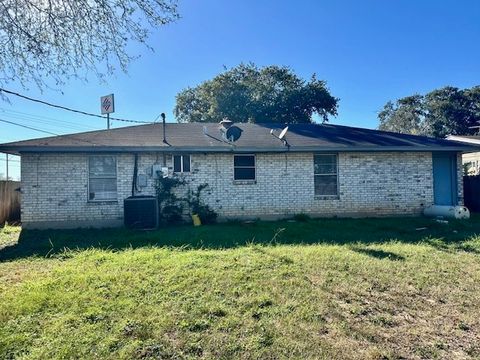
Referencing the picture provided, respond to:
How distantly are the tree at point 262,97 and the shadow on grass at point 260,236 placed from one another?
18.0 m

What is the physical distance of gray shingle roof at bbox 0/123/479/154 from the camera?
33.2 ft

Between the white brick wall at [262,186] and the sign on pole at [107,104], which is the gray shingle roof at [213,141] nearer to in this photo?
the white brick wall at [262,186]

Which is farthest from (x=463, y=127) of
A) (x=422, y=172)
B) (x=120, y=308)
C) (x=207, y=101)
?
(x=120, y=308)

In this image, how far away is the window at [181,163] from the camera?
35.9 ft

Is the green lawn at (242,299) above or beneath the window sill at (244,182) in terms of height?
beneath

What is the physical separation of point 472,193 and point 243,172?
938 cm

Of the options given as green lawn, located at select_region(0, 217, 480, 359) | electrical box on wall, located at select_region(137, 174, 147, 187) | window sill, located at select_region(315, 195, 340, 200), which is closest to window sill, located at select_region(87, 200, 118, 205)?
electrical box on wall, located at select_region(137, 174, 147, 187)

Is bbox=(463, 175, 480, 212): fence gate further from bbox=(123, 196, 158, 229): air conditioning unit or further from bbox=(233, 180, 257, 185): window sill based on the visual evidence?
bbox=(123, 196, 158, 229): air conditioning unit

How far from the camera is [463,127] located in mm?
35062

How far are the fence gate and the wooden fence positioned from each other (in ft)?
56.6

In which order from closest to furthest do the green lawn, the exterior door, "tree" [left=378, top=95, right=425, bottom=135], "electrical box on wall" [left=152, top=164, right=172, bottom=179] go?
the green lawn, "electrical box on wall" [left=152, top=164, right=172, bottom=179], the exterior door, "tree" [left=378, top=95, right=425, bottom=135]

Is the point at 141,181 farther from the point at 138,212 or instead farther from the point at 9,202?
the point at 9,202

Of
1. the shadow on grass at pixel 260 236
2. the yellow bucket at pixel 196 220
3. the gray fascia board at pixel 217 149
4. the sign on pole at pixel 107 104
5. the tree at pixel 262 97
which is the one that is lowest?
the shadow on grass at pixel 260 236

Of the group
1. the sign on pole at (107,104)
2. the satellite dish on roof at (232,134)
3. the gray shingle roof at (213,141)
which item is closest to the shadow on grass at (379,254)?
the gray shingle roof at (213,141)
